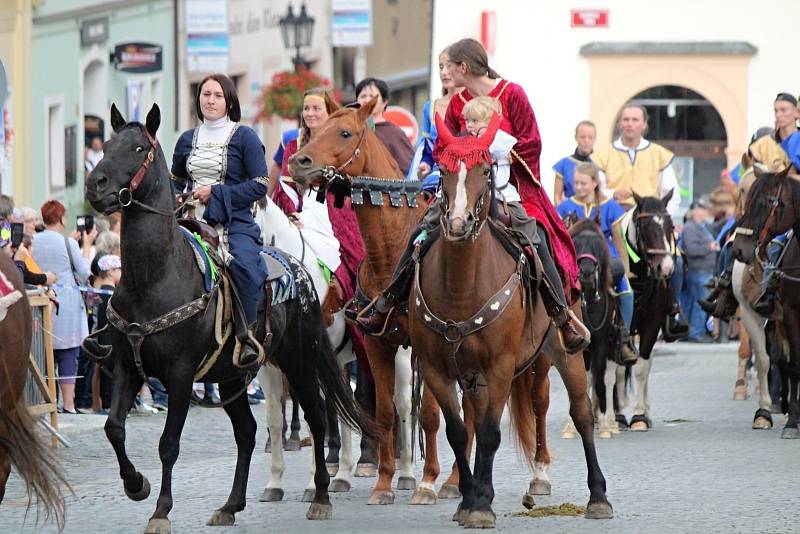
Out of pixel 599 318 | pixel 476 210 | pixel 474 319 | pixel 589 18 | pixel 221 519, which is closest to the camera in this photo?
pixel 476 210

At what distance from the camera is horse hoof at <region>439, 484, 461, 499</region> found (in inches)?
488

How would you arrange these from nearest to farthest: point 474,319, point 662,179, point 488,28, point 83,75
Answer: point 474,319, point 662,179, point 83,75, point 488,28

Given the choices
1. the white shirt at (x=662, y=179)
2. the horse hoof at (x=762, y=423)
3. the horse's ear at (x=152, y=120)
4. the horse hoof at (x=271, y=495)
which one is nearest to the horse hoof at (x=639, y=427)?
the horse hoof at (x=762, y=423)

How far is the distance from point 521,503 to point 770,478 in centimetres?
213

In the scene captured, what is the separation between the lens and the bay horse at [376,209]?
11719 mm

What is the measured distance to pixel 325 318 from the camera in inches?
534

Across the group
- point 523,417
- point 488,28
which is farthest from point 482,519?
point 488,28

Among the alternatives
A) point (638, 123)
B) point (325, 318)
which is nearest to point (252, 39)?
point (638, 123)

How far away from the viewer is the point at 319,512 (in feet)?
38.0

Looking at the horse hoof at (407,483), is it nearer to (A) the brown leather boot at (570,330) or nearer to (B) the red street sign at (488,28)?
(A) the brown leather boot at (570,330)

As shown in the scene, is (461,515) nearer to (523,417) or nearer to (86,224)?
(523,417)

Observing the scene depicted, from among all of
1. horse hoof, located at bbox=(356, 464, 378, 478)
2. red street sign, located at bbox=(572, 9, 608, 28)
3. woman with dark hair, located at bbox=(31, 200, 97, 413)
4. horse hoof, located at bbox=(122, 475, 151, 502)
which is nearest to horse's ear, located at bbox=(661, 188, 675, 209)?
horse hoof, located at bbox=(356, 464, 378, 478)

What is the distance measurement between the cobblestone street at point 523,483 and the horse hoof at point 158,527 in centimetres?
35

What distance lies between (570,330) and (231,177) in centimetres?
229
